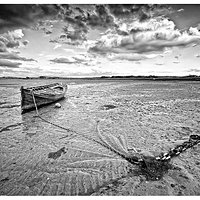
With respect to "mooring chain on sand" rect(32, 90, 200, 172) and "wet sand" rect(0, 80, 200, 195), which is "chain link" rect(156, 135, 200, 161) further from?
"wet sand" rect(0, 80, 200, 195)

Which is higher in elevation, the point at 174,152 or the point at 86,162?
the point at 174,152

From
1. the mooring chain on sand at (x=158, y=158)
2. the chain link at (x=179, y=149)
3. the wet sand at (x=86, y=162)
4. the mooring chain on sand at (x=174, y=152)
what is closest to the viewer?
the wet sand at (x=86, y=162)

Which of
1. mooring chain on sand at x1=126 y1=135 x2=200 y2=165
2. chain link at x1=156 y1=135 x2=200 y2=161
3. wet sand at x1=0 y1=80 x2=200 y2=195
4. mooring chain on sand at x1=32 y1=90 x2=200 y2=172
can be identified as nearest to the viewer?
wet sand at x1=0 y1=80 x2=200 y2=195

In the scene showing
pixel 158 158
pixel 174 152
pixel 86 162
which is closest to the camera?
pixel 158 158

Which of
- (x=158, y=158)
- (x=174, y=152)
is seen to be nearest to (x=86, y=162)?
(x=158, y=158)

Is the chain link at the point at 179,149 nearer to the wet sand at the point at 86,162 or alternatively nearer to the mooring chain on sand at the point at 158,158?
the mooring chain on sand at the point at 158,158

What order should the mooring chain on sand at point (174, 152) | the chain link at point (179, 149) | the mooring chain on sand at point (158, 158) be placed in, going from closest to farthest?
the mooring chain on sand at point (158, 158) → the mooring chain on sand at point (174, 152) → the chain link at point (179, 149)

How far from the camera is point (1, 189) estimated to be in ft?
12.8

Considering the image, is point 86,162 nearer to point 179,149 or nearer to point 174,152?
point 174,152

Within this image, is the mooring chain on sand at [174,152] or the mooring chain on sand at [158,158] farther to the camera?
the mooring chain on sand at [174,152]

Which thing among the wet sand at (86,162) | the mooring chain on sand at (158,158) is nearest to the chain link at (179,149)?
the mooring chain on sand at (158,158)

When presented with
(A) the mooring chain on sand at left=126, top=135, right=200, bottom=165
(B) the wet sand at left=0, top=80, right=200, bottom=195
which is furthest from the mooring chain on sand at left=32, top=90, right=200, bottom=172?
(B) the wet sand at left=0, top=80, right=200, bottom=195
